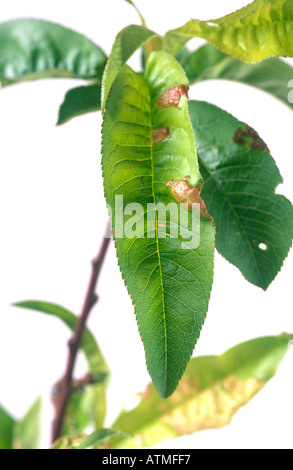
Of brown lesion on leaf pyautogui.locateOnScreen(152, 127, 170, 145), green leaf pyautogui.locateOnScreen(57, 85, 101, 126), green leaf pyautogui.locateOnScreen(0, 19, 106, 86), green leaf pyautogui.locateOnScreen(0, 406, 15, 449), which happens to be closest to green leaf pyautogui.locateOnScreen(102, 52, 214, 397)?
brown lesion on leaf pyautogui.locateOnScreen(152, 127, 170, 145)

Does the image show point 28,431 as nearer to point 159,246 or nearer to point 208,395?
point 208,395

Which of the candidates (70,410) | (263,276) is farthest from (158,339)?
(70,410)

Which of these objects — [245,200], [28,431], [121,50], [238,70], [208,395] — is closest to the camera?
[121,50]

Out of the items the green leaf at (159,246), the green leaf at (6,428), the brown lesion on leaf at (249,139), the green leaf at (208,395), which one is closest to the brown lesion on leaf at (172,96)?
the green leaf at (159,246)

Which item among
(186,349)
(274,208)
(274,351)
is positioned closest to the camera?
(186,349)

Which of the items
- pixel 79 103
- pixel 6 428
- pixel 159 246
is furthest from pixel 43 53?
pixel 6 428

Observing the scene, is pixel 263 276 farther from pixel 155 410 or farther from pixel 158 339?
pixel 155 410
